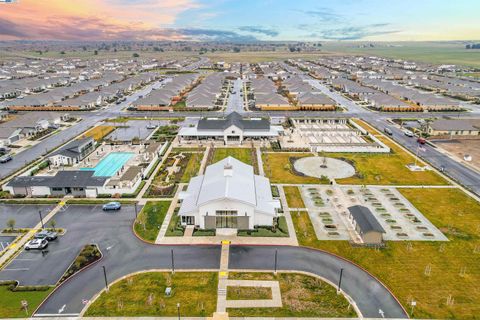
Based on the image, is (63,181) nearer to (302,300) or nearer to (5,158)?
(5,158)

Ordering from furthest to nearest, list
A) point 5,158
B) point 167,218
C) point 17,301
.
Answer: point 5,158 → point 167,218 → point 17,301

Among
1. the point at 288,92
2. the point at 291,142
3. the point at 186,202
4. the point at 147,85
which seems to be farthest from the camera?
the point at 147,85

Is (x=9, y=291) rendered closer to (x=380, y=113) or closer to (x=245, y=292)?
(x=245, y=292)

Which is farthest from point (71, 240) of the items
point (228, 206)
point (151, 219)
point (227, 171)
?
point (227, 171)

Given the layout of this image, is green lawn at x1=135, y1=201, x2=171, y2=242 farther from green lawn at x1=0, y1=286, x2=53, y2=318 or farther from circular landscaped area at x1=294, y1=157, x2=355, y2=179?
circular landscaped area at x1=294, y1=157, x2=355, y2=179

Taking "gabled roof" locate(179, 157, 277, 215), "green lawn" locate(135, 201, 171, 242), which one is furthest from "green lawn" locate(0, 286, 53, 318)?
"gabled roof" locate(179, 157, 277, 215)

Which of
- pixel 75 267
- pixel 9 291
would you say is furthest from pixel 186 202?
pixel 9 291

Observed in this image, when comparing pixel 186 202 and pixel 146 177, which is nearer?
pixel 186 202
